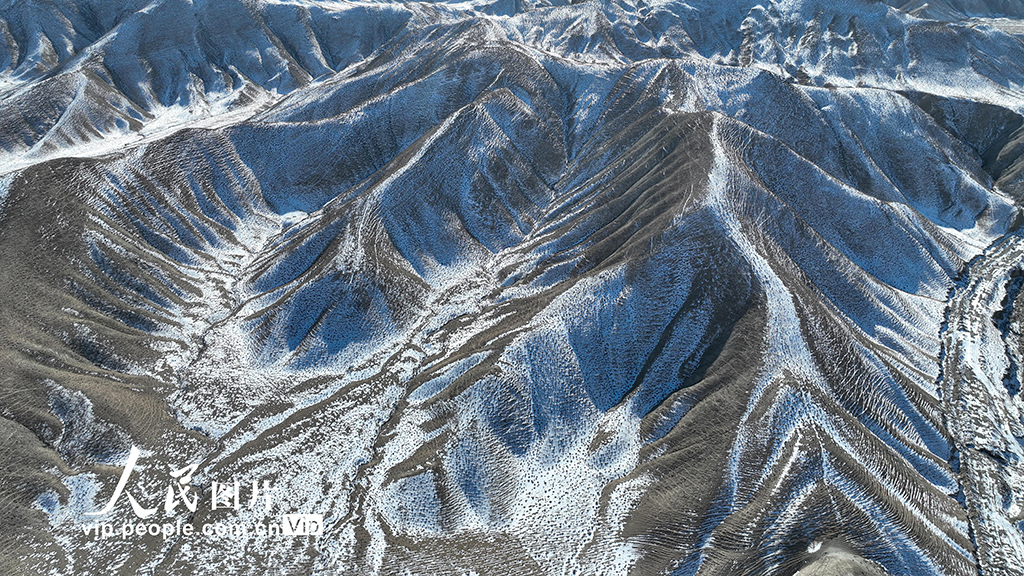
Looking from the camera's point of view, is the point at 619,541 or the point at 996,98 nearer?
the point at 619,541

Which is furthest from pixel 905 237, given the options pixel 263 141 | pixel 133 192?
pixel 133 192

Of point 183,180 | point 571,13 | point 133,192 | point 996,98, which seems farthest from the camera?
point 571,13

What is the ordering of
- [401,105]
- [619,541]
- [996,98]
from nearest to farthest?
[619,541] < [401,105] < [996,98]

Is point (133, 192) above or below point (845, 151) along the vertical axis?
above

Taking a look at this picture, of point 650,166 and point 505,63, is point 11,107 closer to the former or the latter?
point 505,63

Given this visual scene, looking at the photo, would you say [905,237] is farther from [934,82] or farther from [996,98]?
[934,82]

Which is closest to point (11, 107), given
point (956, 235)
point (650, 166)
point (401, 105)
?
point (401, 105)

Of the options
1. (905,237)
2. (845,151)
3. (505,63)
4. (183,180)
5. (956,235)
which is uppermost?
(505,63)
